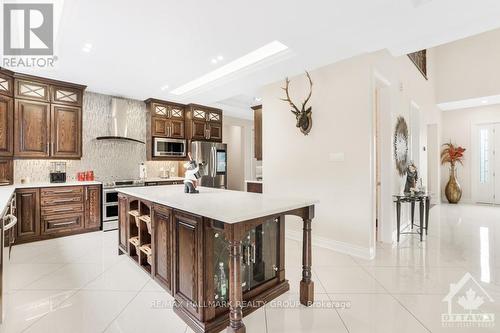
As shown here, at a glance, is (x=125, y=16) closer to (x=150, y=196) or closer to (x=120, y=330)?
(x=150, y=196)

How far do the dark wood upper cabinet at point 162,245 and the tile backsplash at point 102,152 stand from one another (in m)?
3.50

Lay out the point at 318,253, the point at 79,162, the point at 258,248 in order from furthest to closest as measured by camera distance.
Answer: the point at 79,162 < the point at 318,253 < the point at 258,248

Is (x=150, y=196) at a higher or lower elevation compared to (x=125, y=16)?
lower

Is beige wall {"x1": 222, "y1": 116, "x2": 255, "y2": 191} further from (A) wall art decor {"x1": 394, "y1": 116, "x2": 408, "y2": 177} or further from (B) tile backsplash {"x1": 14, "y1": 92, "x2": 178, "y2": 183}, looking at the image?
(A) wall art decor {"x1": 394, "y1": 116, "x2": 408, "y2": 177}

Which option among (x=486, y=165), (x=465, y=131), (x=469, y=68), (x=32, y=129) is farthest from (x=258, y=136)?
(x=486, y=165)

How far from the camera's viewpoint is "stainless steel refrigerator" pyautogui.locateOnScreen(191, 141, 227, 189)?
5.76 m

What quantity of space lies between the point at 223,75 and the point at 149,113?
2274mm

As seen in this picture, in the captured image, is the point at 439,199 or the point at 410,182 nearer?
the point at 410,182

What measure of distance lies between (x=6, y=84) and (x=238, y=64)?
3593 millimetres

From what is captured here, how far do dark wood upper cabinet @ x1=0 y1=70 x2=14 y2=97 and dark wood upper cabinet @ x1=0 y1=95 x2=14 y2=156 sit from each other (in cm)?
8

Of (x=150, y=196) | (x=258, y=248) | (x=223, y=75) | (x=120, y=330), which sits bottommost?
(x=120, y=330)

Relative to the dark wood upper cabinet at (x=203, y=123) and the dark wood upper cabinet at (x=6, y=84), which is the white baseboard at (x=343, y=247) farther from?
the dark wood upper cabinet at (x=6, y=84)

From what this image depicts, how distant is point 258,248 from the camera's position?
216 centimetres

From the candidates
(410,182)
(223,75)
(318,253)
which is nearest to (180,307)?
(318,253)
